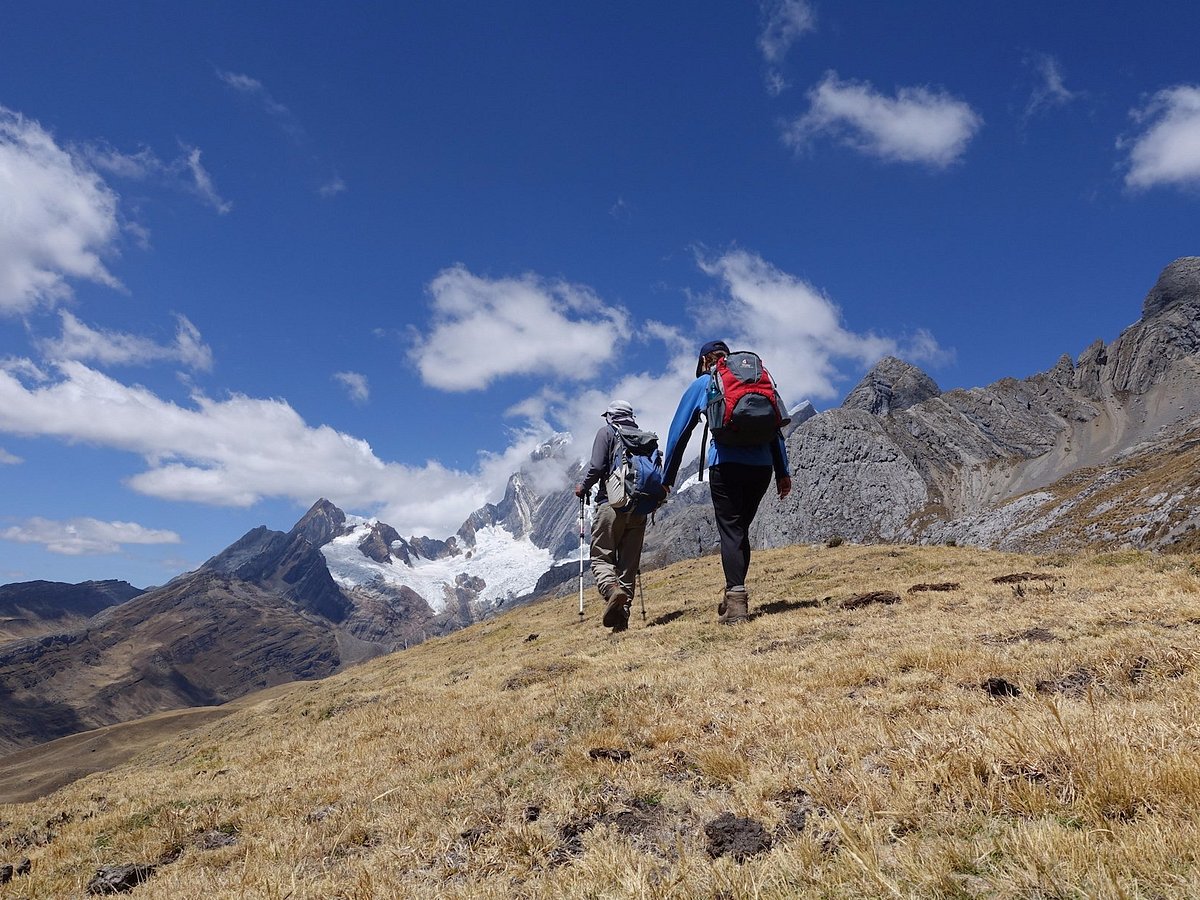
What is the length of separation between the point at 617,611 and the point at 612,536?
1557 mm

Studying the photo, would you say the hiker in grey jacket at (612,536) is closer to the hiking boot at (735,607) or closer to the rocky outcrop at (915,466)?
the hiking boot at (735,607)

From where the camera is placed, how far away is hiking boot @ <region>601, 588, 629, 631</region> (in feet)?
43.7

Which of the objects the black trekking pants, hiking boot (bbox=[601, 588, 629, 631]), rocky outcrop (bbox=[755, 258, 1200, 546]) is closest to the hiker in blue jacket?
the black trekking pants

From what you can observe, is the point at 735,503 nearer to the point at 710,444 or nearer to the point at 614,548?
the point at 710,444

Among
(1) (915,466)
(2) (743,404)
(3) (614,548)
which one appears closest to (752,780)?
(2) (743,404)

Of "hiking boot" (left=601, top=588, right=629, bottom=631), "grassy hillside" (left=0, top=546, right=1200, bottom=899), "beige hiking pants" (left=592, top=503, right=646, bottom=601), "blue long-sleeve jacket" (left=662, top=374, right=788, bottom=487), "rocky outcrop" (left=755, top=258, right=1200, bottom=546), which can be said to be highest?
"rocky outcrop" (left=755, top=258, right=1200, bottom=546)

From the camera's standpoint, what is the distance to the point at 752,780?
4.26m

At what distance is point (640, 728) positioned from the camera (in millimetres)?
5848

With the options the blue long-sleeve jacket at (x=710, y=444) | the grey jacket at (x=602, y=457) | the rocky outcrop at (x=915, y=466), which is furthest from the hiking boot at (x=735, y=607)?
the rocky outcrop at (x=915, y=466)

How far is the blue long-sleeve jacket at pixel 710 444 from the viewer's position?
35.7 ft

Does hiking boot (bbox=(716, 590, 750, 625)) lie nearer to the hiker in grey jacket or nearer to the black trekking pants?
the black trekking pants

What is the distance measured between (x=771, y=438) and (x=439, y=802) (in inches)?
299

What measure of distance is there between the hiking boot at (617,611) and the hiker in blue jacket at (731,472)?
8.41 feet

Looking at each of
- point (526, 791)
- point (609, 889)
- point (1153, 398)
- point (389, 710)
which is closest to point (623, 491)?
point (389, 710)
